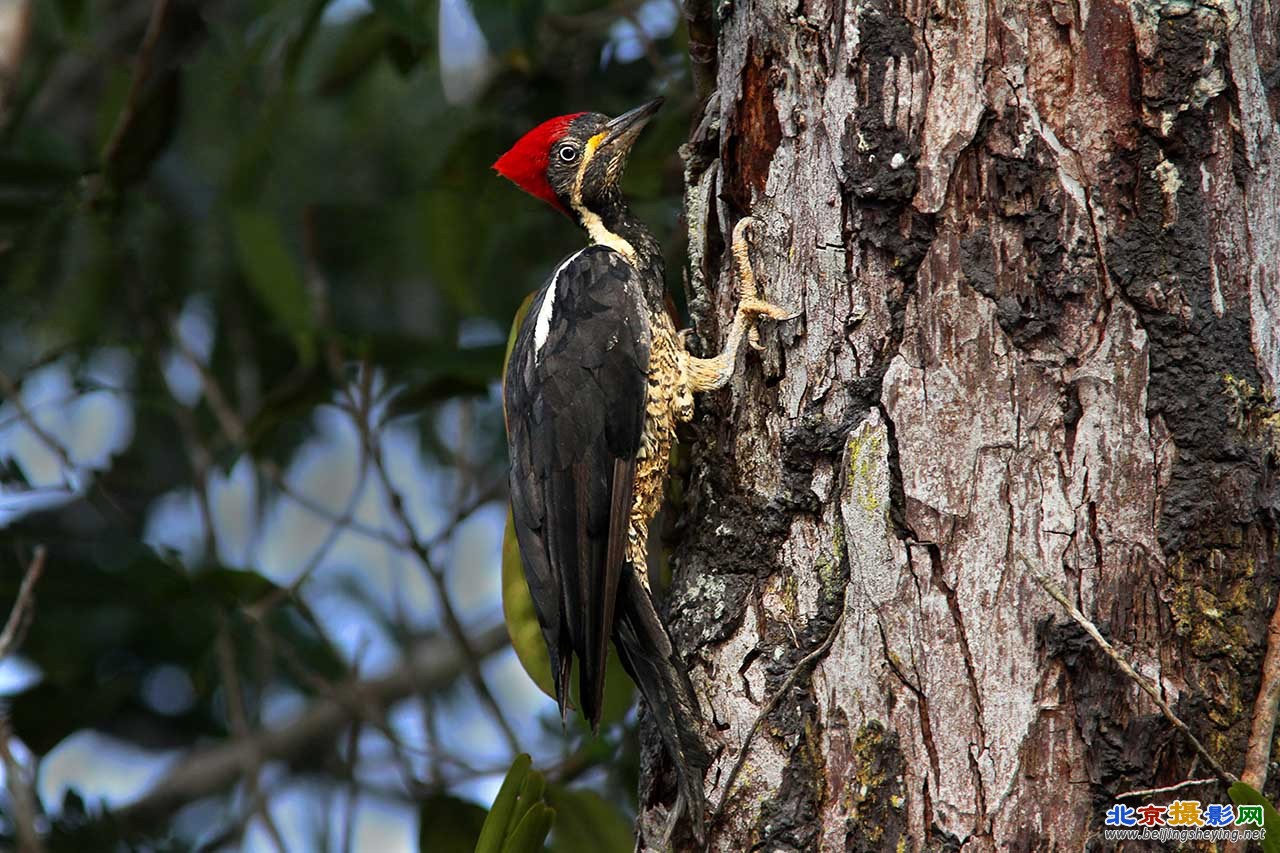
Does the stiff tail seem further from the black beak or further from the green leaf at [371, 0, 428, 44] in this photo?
the green leaf at [371, 0, 428, 44]

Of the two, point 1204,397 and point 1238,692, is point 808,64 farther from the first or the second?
point 1238,692

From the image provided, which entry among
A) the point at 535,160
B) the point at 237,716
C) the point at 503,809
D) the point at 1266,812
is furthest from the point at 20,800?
the point at 1266,812

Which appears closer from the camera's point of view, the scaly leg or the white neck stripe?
the scaly leg

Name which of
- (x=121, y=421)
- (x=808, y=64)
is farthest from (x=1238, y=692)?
(x=121, y=421)

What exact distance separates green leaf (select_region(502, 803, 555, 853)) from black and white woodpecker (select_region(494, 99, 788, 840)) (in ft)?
0.74

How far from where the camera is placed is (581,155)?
3246 mm

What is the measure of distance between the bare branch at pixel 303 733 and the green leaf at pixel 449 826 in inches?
36.8

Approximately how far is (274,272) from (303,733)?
2052mm

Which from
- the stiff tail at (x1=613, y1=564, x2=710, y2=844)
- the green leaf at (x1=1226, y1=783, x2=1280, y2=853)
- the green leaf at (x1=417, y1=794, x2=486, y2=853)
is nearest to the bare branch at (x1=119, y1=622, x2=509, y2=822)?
the green leaf at (x1=417, y1=794, x2=486, y2=853)

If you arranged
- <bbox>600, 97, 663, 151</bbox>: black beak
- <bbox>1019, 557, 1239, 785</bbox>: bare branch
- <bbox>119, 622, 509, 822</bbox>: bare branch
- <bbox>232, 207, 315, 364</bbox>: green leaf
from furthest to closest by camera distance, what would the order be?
<bbox>119, 622, 509, 822</bbox>: bare branch → <bbox>232, 207, 315, 364</bbox>: green leaf → <bbox>600, 97, 663, 151</bbox>: black beak → <bbox>1019, 557, 1239, 785</bbox>: bare branch

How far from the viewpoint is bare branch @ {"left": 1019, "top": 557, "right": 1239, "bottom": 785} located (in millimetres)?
1741

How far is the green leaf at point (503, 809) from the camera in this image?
6.79ft

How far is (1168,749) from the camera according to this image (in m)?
1.78

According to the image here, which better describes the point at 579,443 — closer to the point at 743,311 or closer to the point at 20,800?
the point at 743,311
